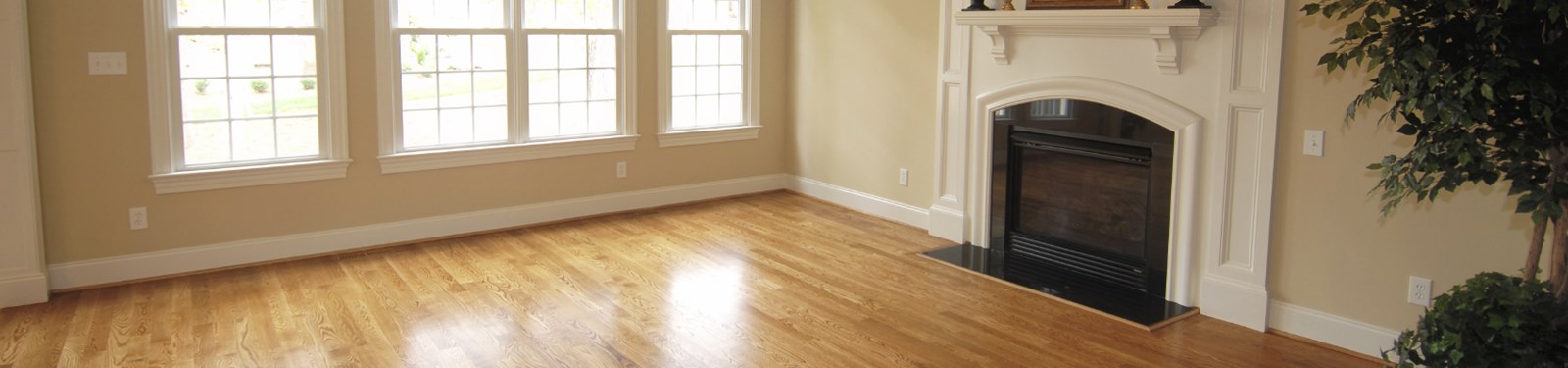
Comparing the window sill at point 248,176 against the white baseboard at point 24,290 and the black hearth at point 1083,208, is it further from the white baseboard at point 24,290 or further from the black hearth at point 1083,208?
the black hearth at point 1083,208

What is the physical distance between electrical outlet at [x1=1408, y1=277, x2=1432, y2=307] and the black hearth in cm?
87

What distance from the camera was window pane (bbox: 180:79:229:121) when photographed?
4984mm

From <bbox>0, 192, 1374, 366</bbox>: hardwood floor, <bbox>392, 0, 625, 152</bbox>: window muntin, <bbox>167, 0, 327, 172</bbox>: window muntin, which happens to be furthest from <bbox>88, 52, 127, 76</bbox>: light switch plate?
<bbox>392, 0, 625, 152</bbox>: window muntin

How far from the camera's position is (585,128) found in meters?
6.50

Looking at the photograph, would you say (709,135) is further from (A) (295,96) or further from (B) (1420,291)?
(B) (1420,291)

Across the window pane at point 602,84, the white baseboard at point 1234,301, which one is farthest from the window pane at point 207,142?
the white baseboard at point 1234,301

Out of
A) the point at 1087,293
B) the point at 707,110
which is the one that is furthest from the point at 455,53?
the point at 1087,293

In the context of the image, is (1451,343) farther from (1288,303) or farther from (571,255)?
(571,255)

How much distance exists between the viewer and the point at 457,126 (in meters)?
5.92

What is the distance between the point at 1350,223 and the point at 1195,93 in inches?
31.6

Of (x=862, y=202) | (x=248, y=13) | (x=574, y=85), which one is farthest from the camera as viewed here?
(x=862, y=202)

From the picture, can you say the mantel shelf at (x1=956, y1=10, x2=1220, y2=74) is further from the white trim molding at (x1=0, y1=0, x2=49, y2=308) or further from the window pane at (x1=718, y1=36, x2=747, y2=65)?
the white trim molding at (x1=0, y1=0, x2=49, y2=308)

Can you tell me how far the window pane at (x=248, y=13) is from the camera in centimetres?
502

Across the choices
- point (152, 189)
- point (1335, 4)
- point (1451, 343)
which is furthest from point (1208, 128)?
point (152, 189)
